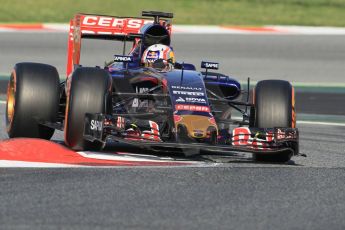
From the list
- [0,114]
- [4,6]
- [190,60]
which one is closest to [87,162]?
[0,114]

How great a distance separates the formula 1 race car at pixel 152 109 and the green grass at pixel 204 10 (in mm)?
10117

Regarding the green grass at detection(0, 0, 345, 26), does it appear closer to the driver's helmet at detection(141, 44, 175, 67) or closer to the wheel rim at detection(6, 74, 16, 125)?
the driver's helmet at detection(141, 44, 175, 67)

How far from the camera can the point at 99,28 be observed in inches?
448

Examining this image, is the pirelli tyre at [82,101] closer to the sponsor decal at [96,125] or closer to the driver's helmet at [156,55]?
the sponsor decal at [96,125]

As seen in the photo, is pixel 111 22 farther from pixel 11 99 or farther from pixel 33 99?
pixel 33 99

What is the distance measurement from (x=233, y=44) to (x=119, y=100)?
8.66 metres

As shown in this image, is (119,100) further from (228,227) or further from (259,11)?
(259,11)

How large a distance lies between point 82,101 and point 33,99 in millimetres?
718

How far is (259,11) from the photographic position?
21.0m

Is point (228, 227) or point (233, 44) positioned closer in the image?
point (228, 227)

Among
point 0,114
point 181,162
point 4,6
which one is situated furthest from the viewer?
point 4,6

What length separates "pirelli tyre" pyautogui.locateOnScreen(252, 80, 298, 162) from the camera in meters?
9.07

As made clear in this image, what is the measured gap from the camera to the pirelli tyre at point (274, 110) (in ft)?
29.8

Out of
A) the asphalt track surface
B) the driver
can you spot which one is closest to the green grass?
the driver
